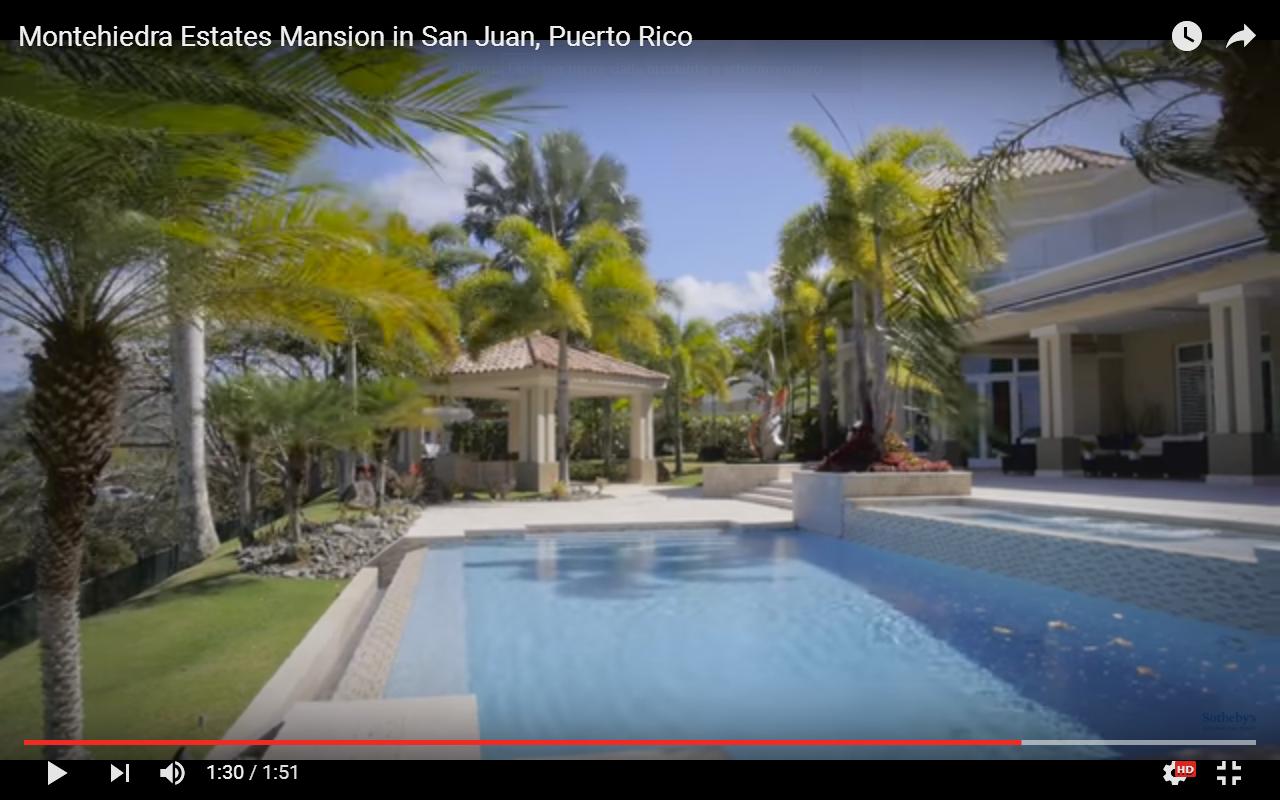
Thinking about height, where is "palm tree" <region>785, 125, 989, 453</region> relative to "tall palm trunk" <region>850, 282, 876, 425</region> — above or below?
above

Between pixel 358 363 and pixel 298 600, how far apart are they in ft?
40.5

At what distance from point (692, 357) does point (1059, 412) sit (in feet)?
47.9

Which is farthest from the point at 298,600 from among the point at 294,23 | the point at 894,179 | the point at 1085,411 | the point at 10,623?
the point at 1085,411

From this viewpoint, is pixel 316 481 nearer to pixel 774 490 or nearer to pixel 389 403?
pixel 389 403

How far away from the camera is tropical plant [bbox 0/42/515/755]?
3648mm

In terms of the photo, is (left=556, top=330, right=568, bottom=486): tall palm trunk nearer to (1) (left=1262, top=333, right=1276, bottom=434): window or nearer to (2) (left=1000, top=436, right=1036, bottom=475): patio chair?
(2) (left=1000, top=436, right=1036, bottom=475): patio chair

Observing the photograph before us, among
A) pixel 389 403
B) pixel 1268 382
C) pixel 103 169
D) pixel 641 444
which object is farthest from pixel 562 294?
pixel 103 169

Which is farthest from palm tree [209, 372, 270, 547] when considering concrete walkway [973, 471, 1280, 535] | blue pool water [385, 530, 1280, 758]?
concrete walkway [973, 471, 1280, 535]

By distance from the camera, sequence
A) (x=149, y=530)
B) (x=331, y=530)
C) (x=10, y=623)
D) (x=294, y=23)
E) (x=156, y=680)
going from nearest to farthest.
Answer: (x=294, y=23) < (x=156, y=680) < (x=10, y=623) < (x=331, y=530) < (x=149, y=530)

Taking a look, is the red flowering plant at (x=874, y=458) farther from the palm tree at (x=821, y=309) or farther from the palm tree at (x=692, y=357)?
the palm tree at (x=692, y=357)

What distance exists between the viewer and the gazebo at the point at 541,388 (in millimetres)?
23109

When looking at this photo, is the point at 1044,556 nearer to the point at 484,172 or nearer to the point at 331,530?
the point at 331,530

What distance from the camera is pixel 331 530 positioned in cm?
1188

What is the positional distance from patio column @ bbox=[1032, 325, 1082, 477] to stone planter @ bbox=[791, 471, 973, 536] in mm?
6403
